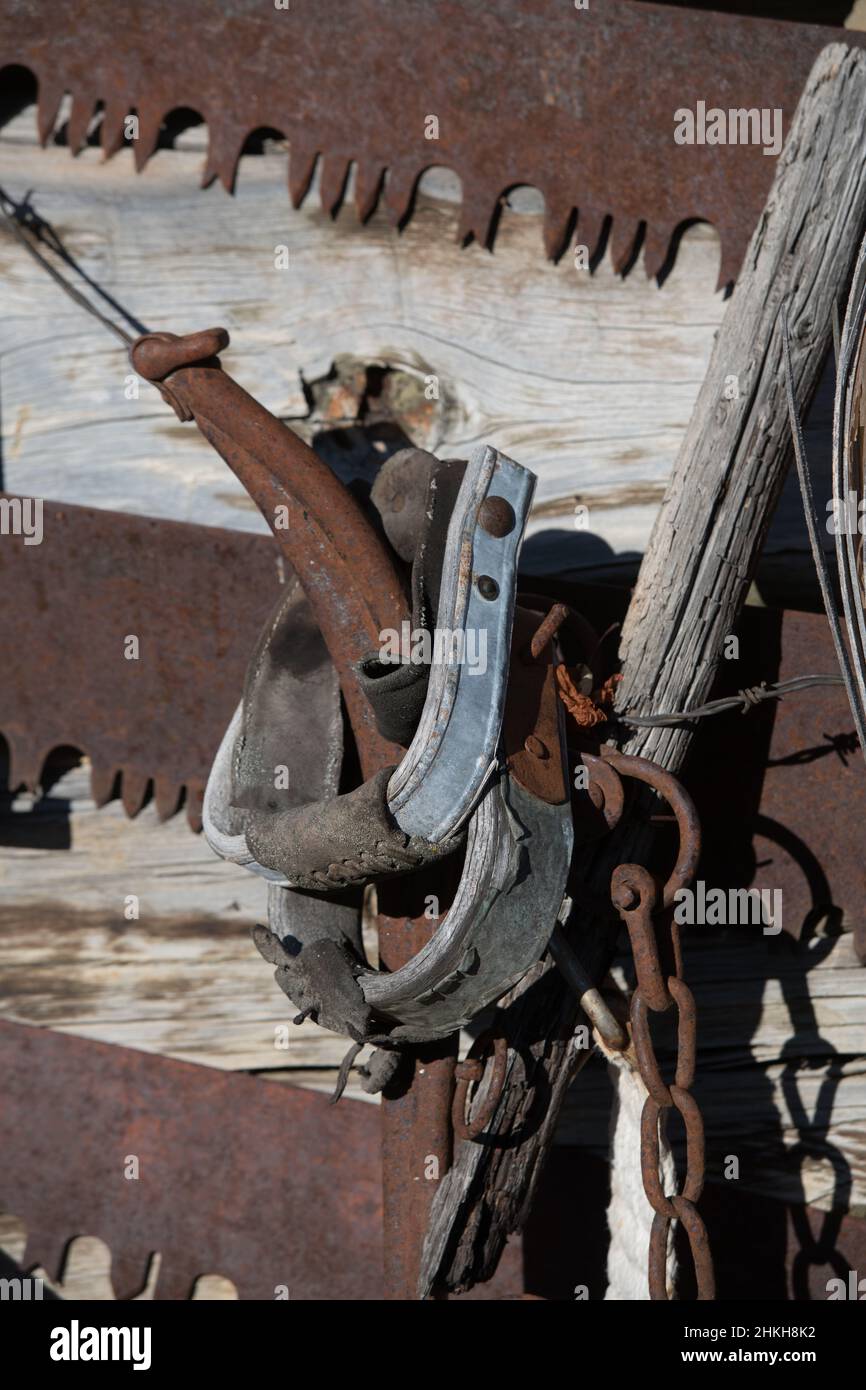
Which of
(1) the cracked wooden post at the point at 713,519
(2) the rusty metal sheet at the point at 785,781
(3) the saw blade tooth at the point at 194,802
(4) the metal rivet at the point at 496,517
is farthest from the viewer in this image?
(3) the saw blade tooth at the point at 194,802

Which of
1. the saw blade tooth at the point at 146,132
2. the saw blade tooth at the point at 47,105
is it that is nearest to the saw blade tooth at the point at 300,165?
the saw blade tooth at the point at 146,132

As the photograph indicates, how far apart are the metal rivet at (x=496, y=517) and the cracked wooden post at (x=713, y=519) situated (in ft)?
0.98

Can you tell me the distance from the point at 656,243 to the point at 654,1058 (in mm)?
1081

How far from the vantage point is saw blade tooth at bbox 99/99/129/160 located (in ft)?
5.85

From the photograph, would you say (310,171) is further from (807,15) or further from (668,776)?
(668,776)

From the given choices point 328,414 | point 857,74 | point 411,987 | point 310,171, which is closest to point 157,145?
point 310,171

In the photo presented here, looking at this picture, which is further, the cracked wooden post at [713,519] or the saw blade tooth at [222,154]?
the saw blade tooth at [222,154]

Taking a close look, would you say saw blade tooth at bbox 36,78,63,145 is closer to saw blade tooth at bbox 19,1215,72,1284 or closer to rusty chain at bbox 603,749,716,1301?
rusty chain at bbox 603,749,716,1301

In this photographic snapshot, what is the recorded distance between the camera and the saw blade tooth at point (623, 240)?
178 centimetres

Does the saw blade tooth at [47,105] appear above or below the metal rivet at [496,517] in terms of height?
above

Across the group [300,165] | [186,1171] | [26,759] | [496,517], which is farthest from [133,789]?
[300,165]

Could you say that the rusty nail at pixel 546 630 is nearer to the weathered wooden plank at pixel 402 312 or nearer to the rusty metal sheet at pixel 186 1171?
the weathered wooden plank at pixel 402 312

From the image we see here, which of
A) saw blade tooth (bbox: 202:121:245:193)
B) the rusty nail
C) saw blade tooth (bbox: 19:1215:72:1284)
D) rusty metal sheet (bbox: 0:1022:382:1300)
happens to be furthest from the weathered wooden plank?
saw blade tooth (bbox: 19:1215:72:1284)

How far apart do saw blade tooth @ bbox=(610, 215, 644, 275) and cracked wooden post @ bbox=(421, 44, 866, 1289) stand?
0.33m
